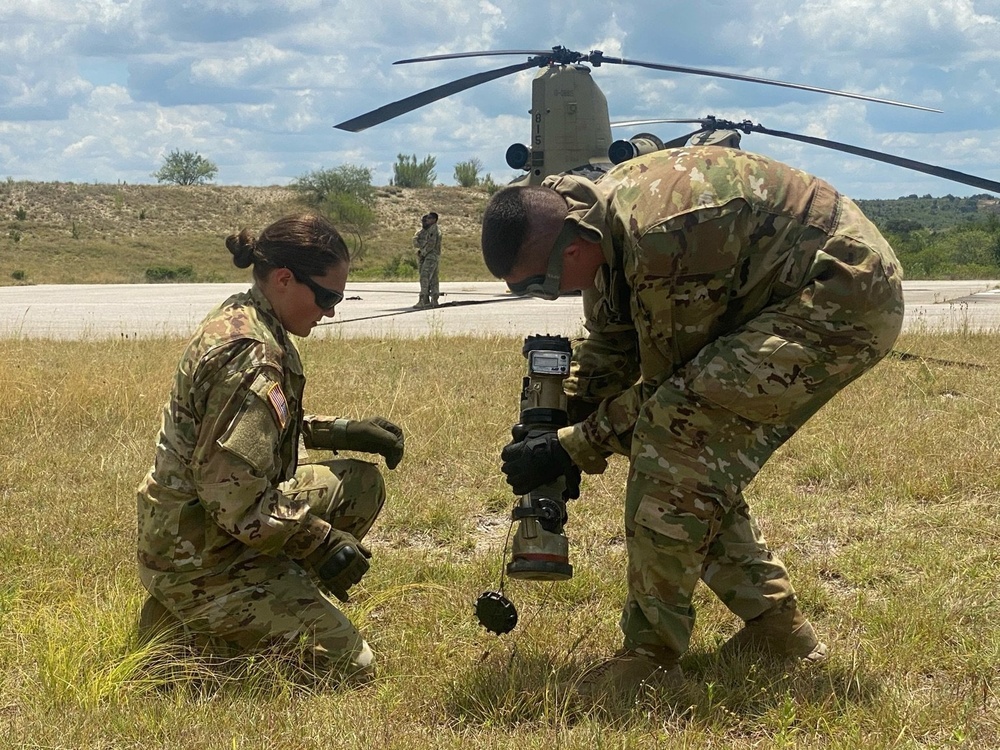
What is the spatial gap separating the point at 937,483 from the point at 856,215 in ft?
8.86

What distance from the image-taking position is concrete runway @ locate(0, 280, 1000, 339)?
1423 centimetres

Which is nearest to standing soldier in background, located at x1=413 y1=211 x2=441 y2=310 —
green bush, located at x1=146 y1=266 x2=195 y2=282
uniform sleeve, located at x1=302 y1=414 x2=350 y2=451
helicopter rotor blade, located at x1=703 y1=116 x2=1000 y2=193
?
helicopter rotor blade, located at x1=703 y1=116 x2=1000 y2=193

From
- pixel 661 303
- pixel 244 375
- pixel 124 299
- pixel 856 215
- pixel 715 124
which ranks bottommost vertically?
pixel 124 299

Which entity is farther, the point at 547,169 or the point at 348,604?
the point at 547,169

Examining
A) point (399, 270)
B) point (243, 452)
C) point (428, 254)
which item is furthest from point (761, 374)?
point (399, 270)

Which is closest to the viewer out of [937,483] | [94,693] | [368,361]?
[94,693]

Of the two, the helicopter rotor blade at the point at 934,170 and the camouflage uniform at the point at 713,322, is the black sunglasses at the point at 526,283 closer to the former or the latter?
the camouflage uniform at the point at 713,322

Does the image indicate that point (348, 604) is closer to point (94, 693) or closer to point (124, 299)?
point (94, 693)

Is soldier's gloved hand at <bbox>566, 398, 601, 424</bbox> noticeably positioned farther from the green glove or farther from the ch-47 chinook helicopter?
the ch-47 chinook helicopter

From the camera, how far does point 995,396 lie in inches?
301

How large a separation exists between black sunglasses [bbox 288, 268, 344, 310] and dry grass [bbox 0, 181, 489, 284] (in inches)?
1258

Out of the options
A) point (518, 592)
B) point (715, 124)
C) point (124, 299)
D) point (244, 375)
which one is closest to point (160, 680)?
point (244, 375)

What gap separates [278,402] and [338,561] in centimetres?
57

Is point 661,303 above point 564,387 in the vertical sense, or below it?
above
